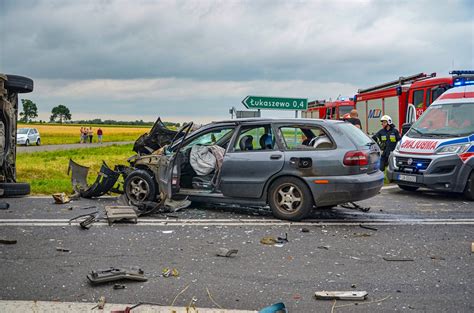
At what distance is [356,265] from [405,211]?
380 centimetres

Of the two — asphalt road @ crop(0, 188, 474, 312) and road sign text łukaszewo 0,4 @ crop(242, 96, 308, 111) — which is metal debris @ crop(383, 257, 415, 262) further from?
road sign text łukaszewo 0,4 @ crop(242, 96, 308, 111)

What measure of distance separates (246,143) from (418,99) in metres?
10.5

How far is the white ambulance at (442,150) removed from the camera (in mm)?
10211

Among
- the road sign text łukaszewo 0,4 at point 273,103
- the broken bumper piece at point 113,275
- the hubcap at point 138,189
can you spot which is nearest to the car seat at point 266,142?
the hubcap at point 138,189

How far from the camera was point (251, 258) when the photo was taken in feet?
19.2

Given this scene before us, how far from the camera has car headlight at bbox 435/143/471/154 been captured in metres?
10.2

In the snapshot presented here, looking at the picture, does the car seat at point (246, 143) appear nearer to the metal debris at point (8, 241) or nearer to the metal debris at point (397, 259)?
the metal debris at point (397, 259)

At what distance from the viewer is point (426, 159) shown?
10484 millimetres

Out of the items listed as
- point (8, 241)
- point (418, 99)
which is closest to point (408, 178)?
point (418, 99)

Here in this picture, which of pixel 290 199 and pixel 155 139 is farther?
pixel 155 139

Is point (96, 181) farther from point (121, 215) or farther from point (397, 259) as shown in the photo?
point (397, 259)

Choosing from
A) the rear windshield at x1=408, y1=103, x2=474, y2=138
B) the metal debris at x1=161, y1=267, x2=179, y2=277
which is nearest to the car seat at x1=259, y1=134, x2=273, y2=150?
the metal debris at x1=161, y1=267, x2=179, y2=277

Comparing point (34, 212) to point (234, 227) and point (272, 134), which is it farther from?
point (272, 134)

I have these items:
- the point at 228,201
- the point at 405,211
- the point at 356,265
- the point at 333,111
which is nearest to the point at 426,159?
the point at 405,211
